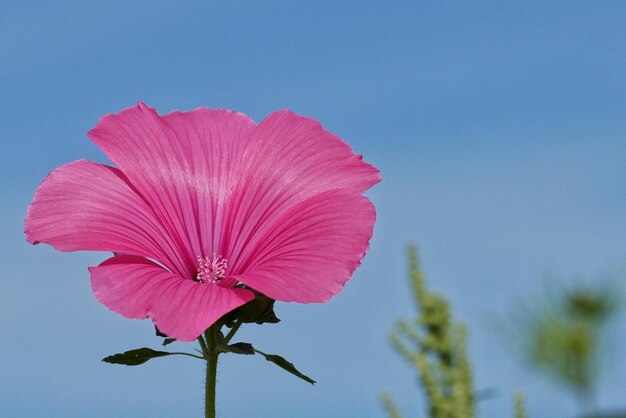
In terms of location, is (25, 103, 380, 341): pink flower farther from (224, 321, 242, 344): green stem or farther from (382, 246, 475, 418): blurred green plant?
(382, 246, 475, 418): blurred green plant

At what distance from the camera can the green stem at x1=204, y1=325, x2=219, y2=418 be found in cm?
115

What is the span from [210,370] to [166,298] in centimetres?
11

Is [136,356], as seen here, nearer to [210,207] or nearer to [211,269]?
[211,269]

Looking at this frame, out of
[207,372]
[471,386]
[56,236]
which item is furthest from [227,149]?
[471,386]

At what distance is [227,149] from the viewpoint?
1576mm

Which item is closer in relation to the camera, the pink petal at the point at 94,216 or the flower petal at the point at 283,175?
the pink petal at the point at 94,216

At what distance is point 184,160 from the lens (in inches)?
61.7

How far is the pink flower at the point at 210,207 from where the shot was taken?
1.27 metres

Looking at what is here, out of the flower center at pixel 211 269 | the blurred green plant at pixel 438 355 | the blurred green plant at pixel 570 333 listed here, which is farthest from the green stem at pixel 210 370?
the blurred green plant at pixel 570 333

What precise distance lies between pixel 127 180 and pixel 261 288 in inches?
15.3

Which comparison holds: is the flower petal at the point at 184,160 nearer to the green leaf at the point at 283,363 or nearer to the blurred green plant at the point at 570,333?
the green leaf at the point at 283,363

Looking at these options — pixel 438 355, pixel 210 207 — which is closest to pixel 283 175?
pixel 210 207

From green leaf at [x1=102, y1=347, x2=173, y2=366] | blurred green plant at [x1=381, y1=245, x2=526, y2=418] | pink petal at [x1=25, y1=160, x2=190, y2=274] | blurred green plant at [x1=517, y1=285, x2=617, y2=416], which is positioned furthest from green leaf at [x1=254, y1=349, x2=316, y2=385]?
blurred green plant at [x1=517, y1=285, x2=617, y2=416]

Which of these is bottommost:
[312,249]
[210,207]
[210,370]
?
[210,370]
